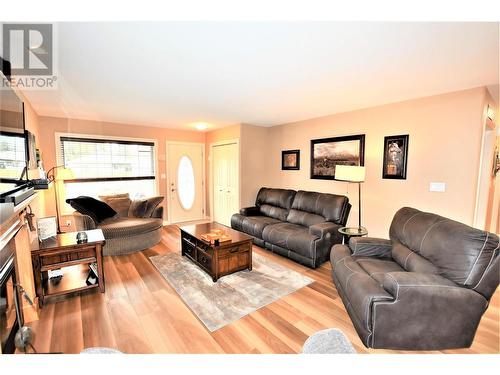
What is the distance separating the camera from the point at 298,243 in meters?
3.12

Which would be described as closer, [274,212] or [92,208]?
[92,208]

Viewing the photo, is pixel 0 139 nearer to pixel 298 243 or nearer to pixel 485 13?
pixel 485 13

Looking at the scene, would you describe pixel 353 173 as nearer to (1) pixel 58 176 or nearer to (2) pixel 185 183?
(2) pixel 185 183

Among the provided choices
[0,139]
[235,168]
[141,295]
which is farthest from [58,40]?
[235,168]

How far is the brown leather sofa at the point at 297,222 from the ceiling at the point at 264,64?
156 cm

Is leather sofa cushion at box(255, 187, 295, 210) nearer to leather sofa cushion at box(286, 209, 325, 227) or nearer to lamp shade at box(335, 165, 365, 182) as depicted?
leather sofa cushion at box(286, 209, 325, 227)

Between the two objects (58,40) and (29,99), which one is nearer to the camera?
(58,40)

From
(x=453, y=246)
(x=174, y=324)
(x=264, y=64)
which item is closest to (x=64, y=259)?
(x=174, y=324)

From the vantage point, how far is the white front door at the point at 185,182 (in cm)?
536

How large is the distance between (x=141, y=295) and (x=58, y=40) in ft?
7.72

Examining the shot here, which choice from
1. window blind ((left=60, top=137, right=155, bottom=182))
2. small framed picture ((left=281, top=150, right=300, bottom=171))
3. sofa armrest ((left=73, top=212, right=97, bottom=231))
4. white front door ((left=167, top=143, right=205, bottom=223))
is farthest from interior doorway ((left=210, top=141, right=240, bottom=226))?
sofa armrest ((left=73, top=212, right=97, bottom=231))

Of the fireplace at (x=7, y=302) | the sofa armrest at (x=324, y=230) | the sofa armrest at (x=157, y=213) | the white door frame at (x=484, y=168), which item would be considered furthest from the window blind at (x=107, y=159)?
the white door frame at (x=484, y=168)

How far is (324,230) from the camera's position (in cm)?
308

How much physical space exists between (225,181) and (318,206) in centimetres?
237
